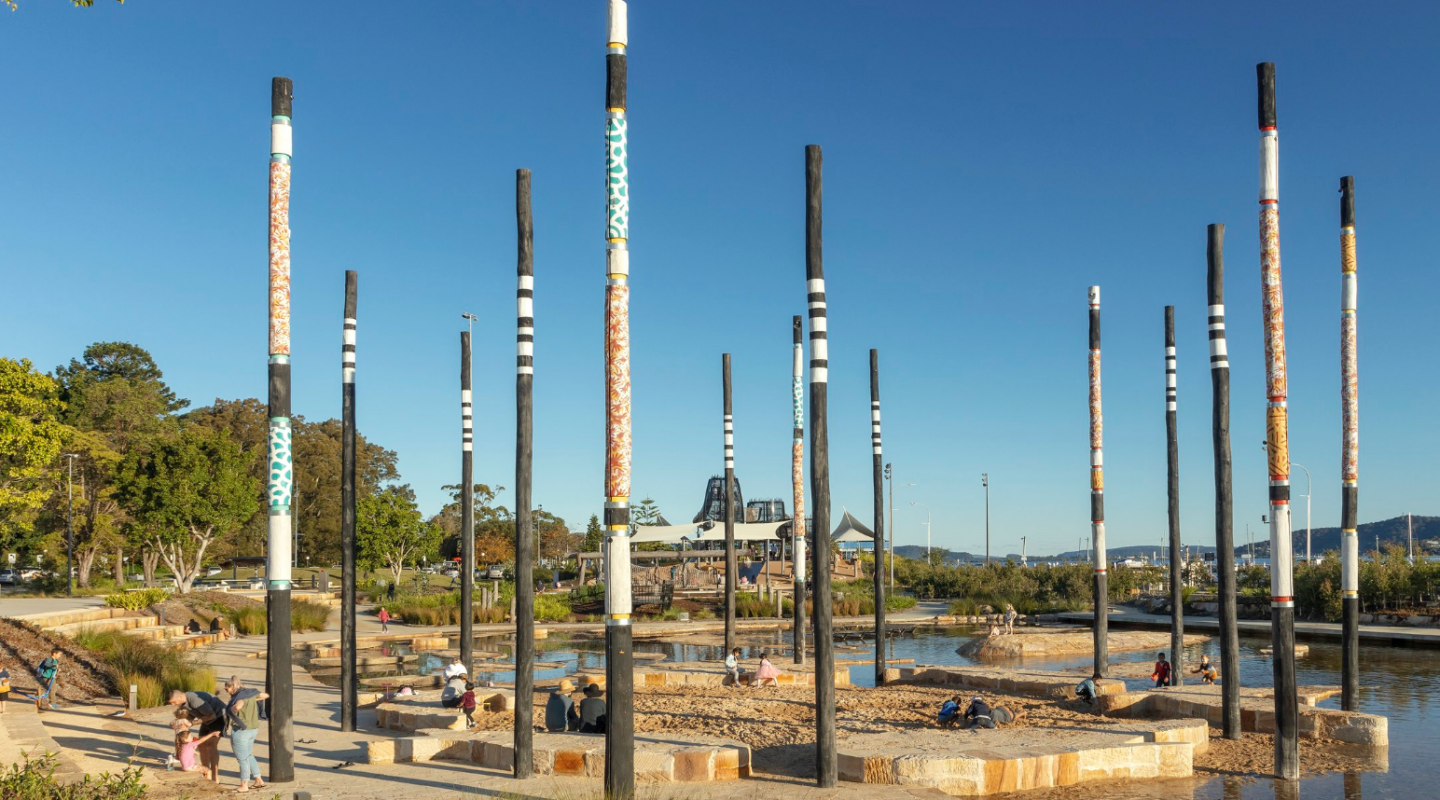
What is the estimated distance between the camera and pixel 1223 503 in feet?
50.4

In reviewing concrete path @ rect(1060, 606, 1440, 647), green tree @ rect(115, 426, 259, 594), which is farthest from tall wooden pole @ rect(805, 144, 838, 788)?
green tree @ rect(115, 426, 259, 594)

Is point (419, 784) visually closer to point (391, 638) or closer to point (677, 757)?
point (677, 757)

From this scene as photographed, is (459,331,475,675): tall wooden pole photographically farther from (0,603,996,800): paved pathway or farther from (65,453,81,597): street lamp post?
(65,453,81,597): street lamp post

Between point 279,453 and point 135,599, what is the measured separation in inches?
1199

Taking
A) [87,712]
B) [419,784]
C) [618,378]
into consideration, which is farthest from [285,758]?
[87,712]

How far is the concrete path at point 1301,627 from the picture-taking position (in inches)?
1277

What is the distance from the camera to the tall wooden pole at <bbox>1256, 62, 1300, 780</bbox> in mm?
12656

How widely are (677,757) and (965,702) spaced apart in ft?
28.5

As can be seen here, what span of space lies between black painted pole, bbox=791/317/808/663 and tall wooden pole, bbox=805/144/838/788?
41.2 feet

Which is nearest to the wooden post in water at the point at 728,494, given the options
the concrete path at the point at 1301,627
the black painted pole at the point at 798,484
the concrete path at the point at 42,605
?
the black painted pole at the point at 798,484

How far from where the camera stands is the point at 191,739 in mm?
12797

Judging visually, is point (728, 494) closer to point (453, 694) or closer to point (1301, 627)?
point (453, 694)

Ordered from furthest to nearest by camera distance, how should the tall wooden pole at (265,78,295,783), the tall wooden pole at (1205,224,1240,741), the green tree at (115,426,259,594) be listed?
the green tree at (115,426,259,594), the tall wooden pole at (1205,224,1240,741), the tall wooden pole at (265,78,295,783)

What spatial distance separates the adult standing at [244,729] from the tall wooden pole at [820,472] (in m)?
6.11
